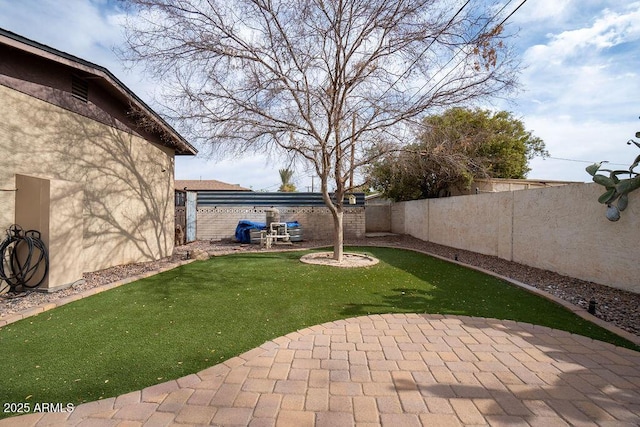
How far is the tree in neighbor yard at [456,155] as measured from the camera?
7711mm

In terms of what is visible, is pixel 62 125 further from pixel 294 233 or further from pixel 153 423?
pixel 294 233

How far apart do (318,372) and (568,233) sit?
20.2 ft

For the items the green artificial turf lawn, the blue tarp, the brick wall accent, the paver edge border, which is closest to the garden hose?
the paver edge border

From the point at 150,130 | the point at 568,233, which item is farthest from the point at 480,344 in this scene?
the point at 150,130

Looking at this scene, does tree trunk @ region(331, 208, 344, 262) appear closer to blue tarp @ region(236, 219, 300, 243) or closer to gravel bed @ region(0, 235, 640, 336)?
gravel bed @ region(0, 235, 640, 336)

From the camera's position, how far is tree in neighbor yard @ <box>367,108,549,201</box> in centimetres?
771

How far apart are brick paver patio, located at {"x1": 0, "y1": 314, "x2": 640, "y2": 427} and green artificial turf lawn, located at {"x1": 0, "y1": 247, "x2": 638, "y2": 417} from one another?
11.4 inches

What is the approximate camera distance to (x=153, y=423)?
6.96 feet

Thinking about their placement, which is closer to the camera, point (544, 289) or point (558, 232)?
point (544, 289)

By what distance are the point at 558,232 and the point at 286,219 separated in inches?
412

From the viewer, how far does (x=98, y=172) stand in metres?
6.96

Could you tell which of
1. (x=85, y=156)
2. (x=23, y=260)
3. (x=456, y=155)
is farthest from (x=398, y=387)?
(x=85, y=156)

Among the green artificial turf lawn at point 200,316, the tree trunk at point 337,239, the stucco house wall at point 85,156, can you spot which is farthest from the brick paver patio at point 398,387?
the tree trunk at point 337,239

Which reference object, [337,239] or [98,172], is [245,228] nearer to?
[337,239]
